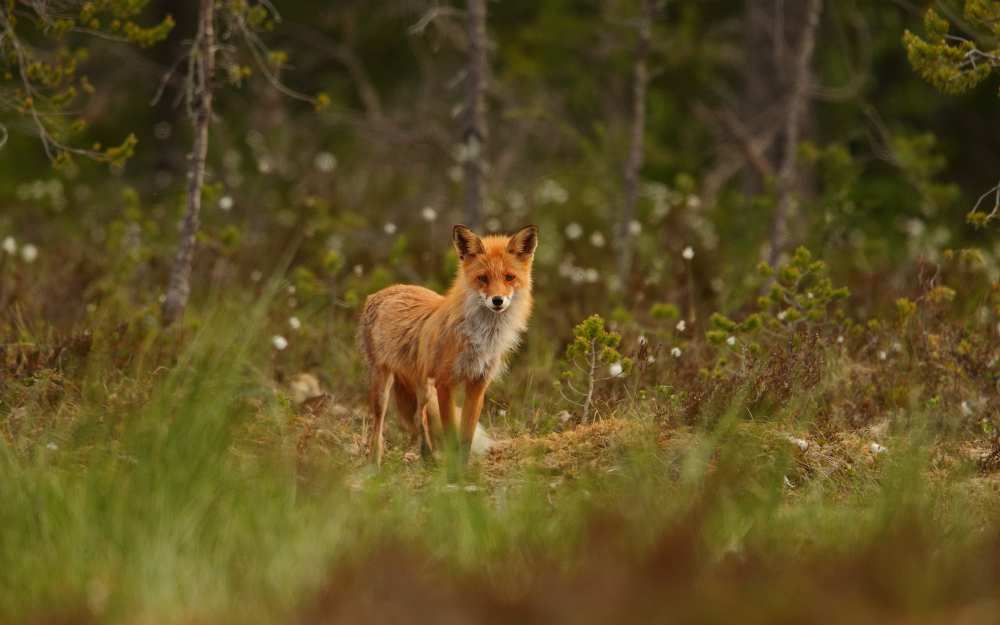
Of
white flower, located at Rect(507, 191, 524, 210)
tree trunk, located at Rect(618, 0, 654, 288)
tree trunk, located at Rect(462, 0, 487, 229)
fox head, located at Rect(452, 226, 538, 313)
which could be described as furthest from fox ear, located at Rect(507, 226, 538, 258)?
white flower, located at Rect(507, 191, 524, 210)

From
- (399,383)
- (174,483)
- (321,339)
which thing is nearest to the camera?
(174,483)

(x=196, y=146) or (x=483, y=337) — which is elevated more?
(x=196, y=146)

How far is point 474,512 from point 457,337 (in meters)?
1.98

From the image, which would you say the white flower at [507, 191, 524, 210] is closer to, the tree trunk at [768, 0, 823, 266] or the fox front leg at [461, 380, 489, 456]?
the tree trunk at [768, 0, 823, 266]

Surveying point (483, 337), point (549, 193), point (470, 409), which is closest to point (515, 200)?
point (549, 193)

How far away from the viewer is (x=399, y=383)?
26.5ft

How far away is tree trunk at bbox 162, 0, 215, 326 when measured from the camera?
8.87 m

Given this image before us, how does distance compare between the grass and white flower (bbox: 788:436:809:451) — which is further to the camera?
white flower (bbox: 788:436:809:451)

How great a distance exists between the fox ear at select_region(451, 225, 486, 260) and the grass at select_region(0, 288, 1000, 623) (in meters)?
1.19

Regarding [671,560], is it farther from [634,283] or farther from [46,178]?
[46,178]

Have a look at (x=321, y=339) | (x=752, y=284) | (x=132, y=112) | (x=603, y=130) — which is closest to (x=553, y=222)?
(x=603, y=130)

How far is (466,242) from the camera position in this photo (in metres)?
7.52

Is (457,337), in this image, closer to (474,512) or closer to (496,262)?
(496,262)

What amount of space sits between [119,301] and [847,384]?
611 centimetres
